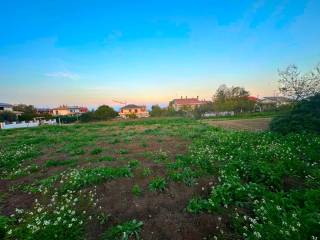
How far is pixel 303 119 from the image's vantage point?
12.5 meters

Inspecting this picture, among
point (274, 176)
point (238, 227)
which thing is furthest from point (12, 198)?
point (274, 176)

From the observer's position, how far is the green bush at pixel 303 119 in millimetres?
12117

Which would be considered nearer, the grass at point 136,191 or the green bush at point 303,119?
the grass at point 136,191

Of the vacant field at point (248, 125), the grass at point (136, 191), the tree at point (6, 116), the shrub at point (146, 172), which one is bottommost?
the vacant field at point (248, 125)

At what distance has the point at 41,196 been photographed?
5.42 m

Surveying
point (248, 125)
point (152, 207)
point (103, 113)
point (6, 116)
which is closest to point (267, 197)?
point (152, 207)

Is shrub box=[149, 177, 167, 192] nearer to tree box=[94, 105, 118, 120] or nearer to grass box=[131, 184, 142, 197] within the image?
grass box=[131, 184, 142, 197]

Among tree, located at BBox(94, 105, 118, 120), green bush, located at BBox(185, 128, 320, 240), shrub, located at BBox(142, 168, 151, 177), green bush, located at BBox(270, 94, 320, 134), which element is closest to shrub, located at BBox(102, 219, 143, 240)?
green bush, located at BBox(185, 128, 320, 240)

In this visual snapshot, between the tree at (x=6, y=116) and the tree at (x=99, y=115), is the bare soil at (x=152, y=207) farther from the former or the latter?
the tree at (x=6, y=116)

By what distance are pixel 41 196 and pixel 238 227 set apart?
5151 millimetres

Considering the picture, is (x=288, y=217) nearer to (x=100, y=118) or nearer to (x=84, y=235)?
(x=84, y=235)

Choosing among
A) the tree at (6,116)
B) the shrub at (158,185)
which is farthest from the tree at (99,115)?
the shrub at (158,185)

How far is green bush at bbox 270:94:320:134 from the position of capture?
39.8 ft

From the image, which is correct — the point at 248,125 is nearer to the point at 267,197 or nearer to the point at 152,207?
the point at 267,197
